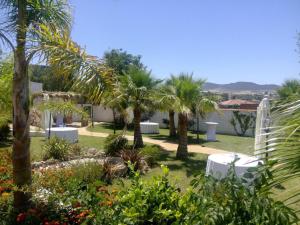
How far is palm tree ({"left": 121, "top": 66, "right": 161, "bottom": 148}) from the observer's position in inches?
601

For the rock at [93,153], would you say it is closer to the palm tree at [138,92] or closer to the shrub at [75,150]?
the shrub at [75,150]

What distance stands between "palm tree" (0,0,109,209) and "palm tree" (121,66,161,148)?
924 centimetres

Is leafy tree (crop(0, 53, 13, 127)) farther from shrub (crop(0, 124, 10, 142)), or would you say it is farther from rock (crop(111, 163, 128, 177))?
shrub (crop(0, 124, 10, 142))

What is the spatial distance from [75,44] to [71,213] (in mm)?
2514

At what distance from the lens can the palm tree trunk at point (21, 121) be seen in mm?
5078

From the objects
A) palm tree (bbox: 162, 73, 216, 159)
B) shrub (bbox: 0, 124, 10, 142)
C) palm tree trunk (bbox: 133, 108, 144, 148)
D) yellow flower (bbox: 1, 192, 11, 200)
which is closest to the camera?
yellow flower (bbox: 1, 192, 11, 200)

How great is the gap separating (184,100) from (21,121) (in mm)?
9395

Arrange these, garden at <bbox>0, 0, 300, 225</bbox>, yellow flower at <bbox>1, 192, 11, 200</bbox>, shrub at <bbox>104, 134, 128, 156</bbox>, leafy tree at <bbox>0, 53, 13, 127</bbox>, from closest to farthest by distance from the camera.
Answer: garden at <bbox>0, 0, 300, 225</bbox>
yellow flower at <bbox>1, 192, 11, 200</bbox>
leafy tree at <bbox>0, 53, 13, 127</bbox>
shrub at <bbox>104, 134, 128, 156</bbox>

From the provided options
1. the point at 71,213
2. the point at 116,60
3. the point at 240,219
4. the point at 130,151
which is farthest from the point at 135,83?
the point at 116,60

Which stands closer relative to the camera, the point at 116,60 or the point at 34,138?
the point at 34,138

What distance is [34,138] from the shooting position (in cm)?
1845

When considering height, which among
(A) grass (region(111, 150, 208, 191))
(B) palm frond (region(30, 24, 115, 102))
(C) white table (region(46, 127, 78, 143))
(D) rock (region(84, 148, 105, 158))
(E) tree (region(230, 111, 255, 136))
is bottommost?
(A) grass (region(111, 150, 208, 191))

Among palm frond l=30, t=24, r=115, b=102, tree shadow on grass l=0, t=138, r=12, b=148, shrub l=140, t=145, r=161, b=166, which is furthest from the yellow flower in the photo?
tree shadow on grass l=0, t=138, r=12, b=148

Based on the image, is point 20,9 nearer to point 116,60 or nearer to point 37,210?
point 37,210
